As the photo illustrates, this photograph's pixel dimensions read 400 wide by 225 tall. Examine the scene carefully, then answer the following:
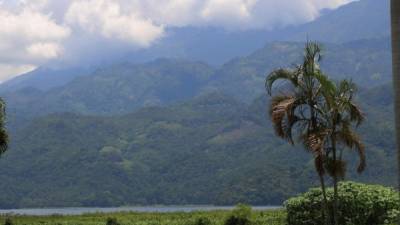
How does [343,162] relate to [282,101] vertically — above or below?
below

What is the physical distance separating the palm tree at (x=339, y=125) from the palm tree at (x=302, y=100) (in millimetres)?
270

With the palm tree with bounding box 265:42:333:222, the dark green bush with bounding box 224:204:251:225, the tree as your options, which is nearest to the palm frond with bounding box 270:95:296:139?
the palm tree with bounding box 265:42:333:222

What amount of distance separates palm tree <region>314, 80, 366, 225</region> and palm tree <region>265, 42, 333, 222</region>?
0.27 meters

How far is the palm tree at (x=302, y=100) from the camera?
21750 millimetres

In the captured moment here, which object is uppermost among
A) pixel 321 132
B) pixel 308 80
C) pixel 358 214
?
pixel 308 80

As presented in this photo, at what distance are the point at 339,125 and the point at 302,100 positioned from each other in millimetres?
1381

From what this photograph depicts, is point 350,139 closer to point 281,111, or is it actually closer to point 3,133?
point 281,111

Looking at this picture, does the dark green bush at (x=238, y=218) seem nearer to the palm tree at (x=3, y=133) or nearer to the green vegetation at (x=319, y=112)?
the palm tree at (x=3, y=133)

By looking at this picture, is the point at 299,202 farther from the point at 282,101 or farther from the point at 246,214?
the point at 282,101

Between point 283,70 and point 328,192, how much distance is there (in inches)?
379

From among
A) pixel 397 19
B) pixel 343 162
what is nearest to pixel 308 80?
pixel 343 162

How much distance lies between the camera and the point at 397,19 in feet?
49.6

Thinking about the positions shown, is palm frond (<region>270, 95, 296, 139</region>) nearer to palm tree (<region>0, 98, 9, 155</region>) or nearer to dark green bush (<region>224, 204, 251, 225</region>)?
dark green bush (<region>224, 204, 251, 225</region>)

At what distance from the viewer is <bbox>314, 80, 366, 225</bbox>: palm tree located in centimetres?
2162
